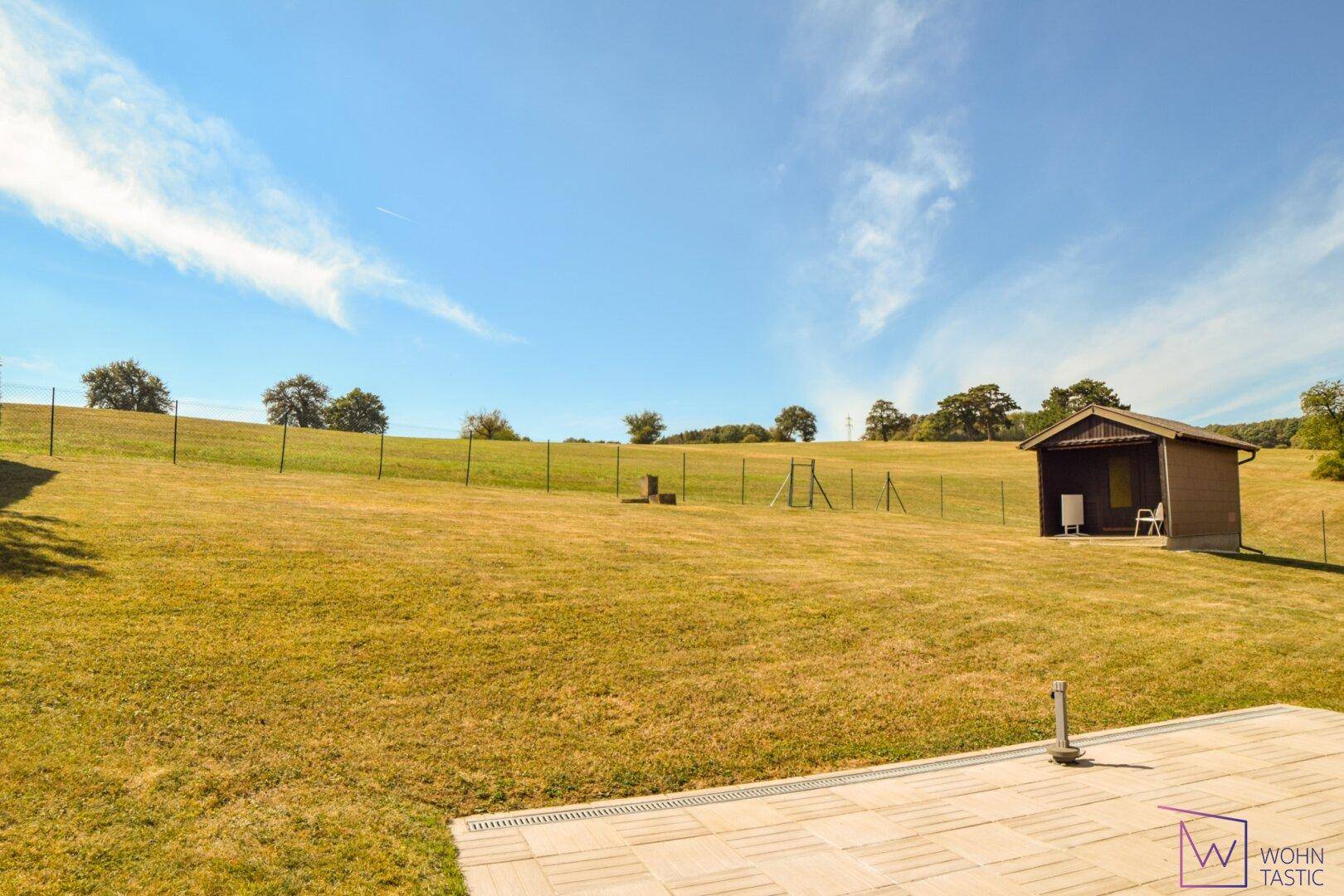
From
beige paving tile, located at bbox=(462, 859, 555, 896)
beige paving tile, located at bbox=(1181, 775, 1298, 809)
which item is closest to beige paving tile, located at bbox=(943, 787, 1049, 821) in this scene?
beige paving tile, located at bbox=(1181, 775, 1298, 809)

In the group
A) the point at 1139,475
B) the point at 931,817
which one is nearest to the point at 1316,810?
the point at 931,817

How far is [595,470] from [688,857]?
3244 centimetres

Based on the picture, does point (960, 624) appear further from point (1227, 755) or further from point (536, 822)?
point (536, 822)

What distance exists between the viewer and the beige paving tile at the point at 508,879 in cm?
367

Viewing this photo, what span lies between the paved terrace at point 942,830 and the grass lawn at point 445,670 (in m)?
0.44

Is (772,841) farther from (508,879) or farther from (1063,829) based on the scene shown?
(1063,829)

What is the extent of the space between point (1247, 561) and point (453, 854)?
2243 cm

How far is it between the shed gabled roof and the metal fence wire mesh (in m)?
Result: 5.30

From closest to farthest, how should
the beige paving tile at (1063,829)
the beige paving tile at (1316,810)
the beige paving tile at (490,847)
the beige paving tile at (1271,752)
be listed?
the beige paving tile at (490,847) < the beige paving tile at (1063,829) < the beige paving tile at (1316,810) < the beige paving tile at (1271,752)

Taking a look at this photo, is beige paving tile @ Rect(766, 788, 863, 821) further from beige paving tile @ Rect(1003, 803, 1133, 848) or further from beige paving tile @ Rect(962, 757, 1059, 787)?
beige paving tile @ Rect(962, 757, 1059, 787)

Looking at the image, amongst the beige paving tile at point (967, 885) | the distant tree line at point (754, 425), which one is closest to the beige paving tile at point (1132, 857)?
Result: the beige paving tile at point (967, 885)

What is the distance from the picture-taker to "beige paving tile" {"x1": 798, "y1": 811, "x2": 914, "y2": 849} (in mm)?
4367

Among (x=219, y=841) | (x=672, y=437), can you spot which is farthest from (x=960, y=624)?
(x=672, y=437)

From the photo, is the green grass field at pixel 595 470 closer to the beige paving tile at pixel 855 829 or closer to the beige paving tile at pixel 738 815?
the beige paving tile at pixel 738 815
